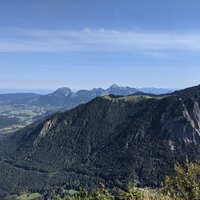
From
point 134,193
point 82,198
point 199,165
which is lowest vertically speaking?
point 82,198

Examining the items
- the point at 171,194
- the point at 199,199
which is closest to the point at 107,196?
the point at 171,194

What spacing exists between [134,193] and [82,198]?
44870mm

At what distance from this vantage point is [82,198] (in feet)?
389

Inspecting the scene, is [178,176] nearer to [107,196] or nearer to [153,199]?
[153,199]

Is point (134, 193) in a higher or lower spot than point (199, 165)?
lower

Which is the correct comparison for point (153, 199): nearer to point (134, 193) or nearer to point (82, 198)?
point (134, 193)

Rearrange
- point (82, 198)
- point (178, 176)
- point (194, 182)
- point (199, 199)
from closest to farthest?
point (199, 199)
point (194, 182)
point (178, 176)
point (82, 198)

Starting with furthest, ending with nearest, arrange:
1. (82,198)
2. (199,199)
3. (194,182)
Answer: (82,198), (194,182), (199,199)

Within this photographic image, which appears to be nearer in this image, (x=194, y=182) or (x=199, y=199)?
(x=199, y=199)

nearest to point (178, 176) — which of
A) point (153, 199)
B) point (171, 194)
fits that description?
point (171, 194)

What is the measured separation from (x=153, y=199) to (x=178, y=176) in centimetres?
972

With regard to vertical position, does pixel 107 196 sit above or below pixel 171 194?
below

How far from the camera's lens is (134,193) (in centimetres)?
7644

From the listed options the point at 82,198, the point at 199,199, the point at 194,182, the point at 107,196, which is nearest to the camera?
the point at 199,199
